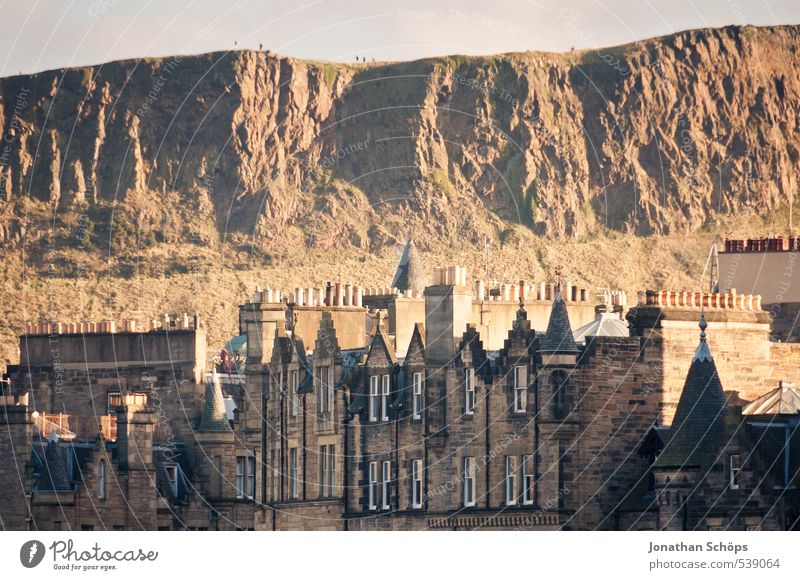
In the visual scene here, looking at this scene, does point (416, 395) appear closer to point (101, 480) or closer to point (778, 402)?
point (101, 480)

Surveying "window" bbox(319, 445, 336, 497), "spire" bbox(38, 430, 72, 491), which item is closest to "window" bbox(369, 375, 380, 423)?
"window" bbox(319, 445, 336, 497)

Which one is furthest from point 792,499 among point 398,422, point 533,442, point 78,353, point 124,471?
point 78,353

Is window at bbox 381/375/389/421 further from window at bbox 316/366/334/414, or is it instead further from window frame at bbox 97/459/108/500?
window frame at bbox 97/459/108/500

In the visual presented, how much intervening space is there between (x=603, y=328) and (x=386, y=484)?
8.97 m

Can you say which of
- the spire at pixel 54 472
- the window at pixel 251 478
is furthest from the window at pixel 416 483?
the spire at pixel 54 472

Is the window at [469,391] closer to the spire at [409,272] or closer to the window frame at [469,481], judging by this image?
the window frame at [469,481]

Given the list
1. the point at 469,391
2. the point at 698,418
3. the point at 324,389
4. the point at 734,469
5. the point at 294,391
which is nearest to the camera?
the point at 734,469

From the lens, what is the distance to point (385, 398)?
340ft

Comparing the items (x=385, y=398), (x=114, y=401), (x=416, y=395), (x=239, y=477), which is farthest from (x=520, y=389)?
(x=114, y=401)

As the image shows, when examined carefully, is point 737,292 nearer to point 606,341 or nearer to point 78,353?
point 606,341

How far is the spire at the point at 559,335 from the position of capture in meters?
96.6

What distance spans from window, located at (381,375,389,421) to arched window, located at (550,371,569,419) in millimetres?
8515

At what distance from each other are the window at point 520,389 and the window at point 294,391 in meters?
12.9

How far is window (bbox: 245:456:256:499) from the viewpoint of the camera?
110562mm
